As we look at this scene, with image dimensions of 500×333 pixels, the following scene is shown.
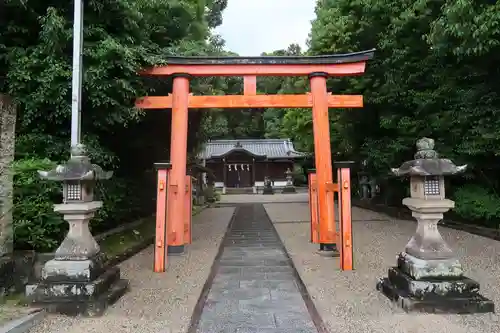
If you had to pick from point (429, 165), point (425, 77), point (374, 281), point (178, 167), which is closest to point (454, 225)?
point (425, 77)

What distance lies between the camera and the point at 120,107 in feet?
22.5

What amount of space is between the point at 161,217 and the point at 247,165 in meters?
31.7

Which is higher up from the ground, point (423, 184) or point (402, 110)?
point (402, 110)

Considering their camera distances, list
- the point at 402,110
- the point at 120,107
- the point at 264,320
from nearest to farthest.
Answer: the point at 264,320 → the point at 120,107 → the point at 402,110

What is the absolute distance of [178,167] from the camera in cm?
790

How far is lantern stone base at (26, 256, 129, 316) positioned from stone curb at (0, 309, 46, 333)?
0.18 metres

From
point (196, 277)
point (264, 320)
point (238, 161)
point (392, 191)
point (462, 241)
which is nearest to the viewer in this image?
point (264, 320)

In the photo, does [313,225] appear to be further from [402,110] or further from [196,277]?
[402,110]

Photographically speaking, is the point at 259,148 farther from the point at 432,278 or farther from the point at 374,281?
the point at 432,278

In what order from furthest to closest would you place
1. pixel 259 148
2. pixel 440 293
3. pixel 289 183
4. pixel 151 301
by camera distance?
pixel 259 148, pixel 289 183, pixel 151 301, pixel 440 293

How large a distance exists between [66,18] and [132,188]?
14.5ft

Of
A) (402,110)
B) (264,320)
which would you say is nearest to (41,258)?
(264,320)

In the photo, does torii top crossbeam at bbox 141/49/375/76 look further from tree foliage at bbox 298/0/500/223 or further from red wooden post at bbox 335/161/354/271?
red wooden post at bbox 335/161/354/271

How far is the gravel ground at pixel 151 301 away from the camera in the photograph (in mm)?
4117
